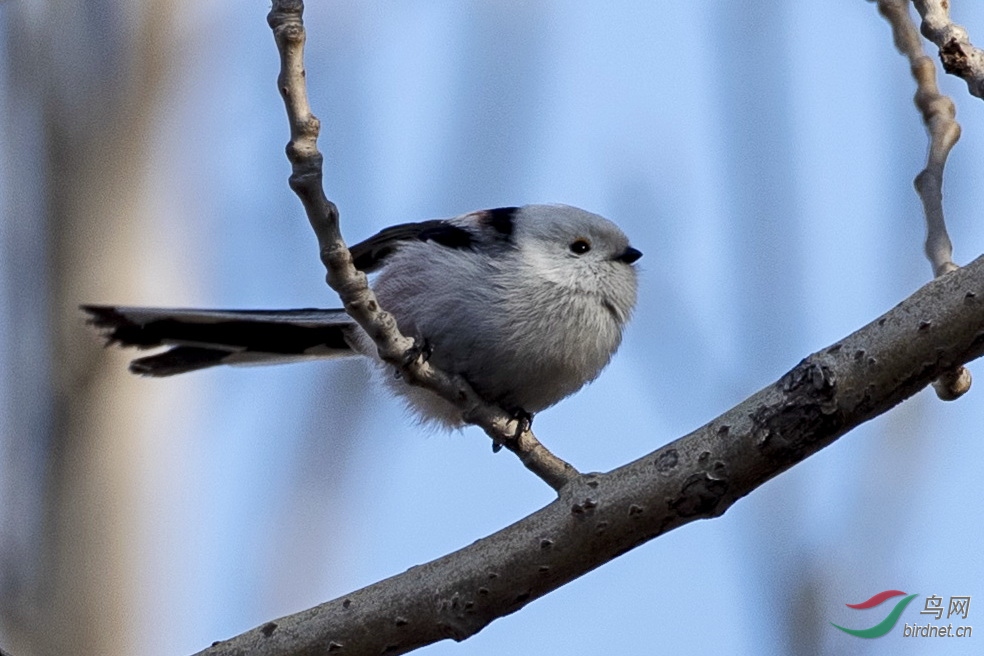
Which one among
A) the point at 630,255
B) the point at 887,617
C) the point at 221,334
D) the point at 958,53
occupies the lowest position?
the point at 887,617

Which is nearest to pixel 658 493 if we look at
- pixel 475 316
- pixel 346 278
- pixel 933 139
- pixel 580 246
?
pixel 346 278

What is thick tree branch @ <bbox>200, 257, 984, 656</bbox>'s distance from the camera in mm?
1969

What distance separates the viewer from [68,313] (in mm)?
3340

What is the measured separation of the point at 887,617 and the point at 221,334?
198 centimetres

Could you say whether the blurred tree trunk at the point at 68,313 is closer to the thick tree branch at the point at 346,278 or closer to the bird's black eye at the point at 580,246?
the thick tree branch at the point at 346,278

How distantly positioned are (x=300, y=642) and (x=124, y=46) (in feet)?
7.72

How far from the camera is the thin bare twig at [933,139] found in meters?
2.25

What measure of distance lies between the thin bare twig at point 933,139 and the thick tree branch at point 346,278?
30.0 inches

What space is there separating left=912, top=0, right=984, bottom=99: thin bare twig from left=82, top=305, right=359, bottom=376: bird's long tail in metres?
1.81

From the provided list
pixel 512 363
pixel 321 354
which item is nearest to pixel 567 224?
pixel 512 363

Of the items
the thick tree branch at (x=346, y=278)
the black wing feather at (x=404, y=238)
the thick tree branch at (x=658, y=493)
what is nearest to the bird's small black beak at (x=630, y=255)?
the black wing feather at (x=404, y=238)

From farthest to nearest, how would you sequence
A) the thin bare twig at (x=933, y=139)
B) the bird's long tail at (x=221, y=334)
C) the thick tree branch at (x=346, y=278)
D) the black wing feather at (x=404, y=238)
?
the black wing feather at (x=404, y=238) < the bird's long tail at (x=221, y=334) < the thin bare twig at (x=933, y=139) < the thick tree branch at (x=346, y=278)

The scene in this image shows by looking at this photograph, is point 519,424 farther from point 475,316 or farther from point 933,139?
point 933,139

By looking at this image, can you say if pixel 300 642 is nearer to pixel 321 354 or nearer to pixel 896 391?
pixel 896 391
